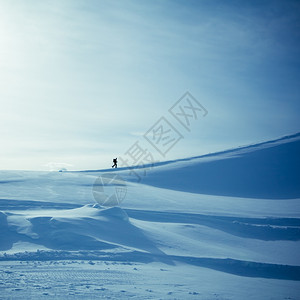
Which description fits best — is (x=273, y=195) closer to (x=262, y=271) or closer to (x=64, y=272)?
(x=262, y=271)

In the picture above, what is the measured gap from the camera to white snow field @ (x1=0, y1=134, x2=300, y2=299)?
297 inches

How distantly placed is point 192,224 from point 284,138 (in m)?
19.7

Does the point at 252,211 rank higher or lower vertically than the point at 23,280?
higher

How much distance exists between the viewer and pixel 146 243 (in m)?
10.6

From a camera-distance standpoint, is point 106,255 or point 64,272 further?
point 106,255

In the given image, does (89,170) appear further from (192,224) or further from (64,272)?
(64,272)

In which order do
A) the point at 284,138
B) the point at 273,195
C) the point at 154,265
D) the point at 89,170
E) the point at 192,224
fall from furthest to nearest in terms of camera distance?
1. the point at 284,138
2. the point at 89,170
3. the point at 273,195
4. the point at 192,224
5. the point at 154,265

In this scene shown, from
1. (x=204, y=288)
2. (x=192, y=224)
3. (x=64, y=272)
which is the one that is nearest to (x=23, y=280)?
(x=64, y=272)

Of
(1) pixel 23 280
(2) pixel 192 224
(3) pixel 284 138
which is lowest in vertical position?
(1) pixel 23 280

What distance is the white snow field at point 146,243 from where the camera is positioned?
7555 millimetres

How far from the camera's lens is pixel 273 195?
2006cm

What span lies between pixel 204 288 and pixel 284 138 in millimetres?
24488

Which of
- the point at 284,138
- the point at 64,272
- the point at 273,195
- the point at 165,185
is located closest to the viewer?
the point at 64,272

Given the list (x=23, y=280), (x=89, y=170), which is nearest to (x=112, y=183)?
(x=89, y=170)
